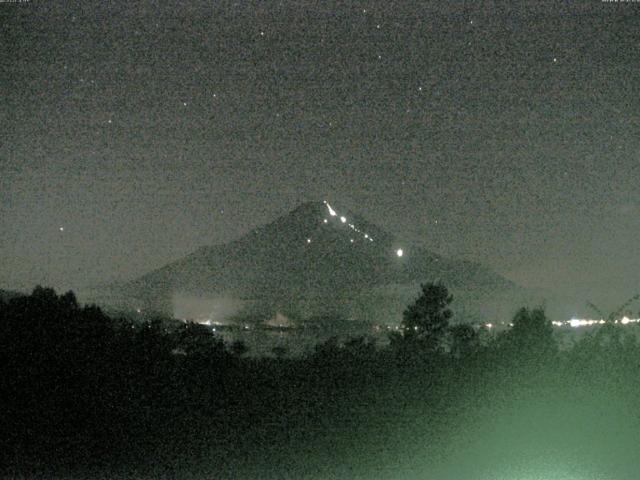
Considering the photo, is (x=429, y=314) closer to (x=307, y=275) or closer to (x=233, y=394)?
(x=233, y=394)

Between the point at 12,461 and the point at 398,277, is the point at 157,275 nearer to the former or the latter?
the point at 398,277

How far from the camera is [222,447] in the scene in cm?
734

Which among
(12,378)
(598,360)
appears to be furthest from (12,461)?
(598,360)

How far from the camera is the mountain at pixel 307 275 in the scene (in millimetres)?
44375

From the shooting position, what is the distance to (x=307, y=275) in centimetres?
8662

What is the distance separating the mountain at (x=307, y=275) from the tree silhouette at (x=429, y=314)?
1272 cm

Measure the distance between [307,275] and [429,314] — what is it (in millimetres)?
66644

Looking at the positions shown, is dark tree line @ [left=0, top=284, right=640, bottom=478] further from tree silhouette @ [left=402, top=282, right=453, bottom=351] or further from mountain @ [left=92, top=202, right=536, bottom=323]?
mountain @ [left=92, top=202, right=536, bottom=323]

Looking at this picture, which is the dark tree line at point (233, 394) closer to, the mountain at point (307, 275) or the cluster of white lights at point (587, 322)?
the cluster of white lights at point (587, 322)

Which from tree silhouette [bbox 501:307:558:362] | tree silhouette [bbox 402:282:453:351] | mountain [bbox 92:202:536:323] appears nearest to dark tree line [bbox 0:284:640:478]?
tree silhouette [bbox 501:307:558:362]

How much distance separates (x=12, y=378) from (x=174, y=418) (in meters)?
1.57

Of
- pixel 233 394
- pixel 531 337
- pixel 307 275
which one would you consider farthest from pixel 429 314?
pixel 307 275

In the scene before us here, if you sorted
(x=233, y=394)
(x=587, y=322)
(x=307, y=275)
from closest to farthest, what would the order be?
(x=233, y=394) < (x=587, y=322) < (x=307, y=275)

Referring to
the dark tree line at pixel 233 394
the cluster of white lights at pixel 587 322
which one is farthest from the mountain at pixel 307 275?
the dark tree line at pixel 233 394
